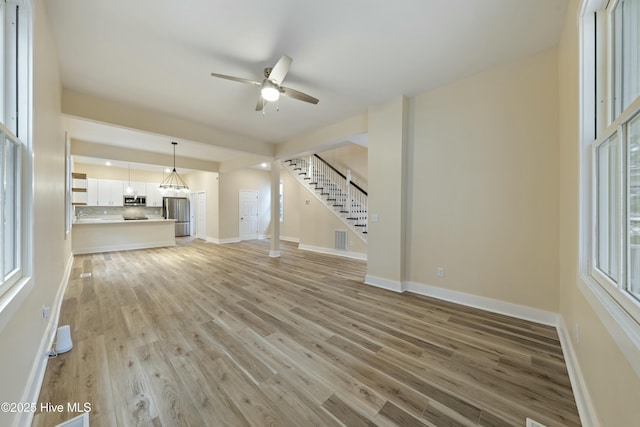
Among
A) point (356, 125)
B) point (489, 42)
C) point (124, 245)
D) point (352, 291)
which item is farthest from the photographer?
point (124, 245)

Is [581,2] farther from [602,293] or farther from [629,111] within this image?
[602,293]

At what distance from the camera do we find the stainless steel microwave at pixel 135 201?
9.06 metres

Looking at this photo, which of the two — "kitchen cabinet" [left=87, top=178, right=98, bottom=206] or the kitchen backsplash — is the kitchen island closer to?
"kitchen cabinet" [left=87, top=178, right=98, bottom=206]

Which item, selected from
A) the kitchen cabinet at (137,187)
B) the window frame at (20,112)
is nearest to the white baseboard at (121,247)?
the kitchen cabinet at (137,187)

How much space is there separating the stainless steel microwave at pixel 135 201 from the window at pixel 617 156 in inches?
466

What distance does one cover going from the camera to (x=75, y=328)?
2543 mm

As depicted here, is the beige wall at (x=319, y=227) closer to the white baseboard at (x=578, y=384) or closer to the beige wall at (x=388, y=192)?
the beige wall at (x=388, y=192)

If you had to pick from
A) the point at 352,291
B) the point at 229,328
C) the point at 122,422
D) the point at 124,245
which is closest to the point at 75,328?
the point at 229,328

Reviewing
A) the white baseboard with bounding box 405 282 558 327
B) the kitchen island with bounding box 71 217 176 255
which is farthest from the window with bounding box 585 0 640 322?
the kitchen island with bounding box 71 217 176 255

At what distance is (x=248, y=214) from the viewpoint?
9.73 meters

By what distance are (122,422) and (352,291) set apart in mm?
2901

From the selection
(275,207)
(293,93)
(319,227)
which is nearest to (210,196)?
(275,207)

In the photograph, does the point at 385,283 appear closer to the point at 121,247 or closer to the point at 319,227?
the point at 319,227

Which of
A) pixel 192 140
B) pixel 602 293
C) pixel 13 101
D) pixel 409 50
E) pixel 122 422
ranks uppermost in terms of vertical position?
pixel 409 50
